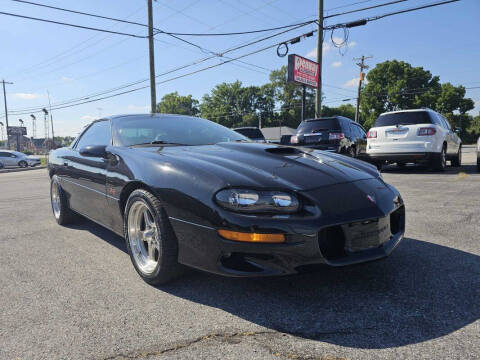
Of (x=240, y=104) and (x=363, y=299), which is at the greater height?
(x=240, y=104)

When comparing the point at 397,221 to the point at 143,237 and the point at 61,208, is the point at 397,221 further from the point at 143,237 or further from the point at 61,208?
the point at 61,208

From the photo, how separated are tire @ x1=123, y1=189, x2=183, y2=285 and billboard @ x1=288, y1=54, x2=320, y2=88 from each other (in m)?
17.6

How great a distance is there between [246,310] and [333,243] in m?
0.63

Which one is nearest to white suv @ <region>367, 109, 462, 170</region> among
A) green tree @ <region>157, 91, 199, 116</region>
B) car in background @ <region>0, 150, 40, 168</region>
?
car in background @ <region>0, 150, 40, 168</region>

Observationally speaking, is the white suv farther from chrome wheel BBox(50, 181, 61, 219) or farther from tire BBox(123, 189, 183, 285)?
tire BBox(123, 189, 183, 285)

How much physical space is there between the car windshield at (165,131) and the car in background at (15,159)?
26500 millimetres

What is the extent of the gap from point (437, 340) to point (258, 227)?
99 centimetres

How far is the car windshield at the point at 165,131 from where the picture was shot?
10.4 ft

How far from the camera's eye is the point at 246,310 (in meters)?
2.01

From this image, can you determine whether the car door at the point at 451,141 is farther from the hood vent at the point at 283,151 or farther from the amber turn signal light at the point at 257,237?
the amber turn signal light at the point at 257,237

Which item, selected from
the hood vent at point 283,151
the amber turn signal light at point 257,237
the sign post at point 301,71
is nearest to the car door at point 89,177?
the hood vent at point 283,151

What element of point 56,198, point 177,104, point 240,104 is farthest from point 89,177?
point 177,104

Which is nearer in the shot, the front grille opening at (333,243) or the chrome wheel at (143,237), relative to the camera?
the front grille opening at (333,243)

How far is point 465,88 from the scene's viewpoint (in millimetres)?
56250
